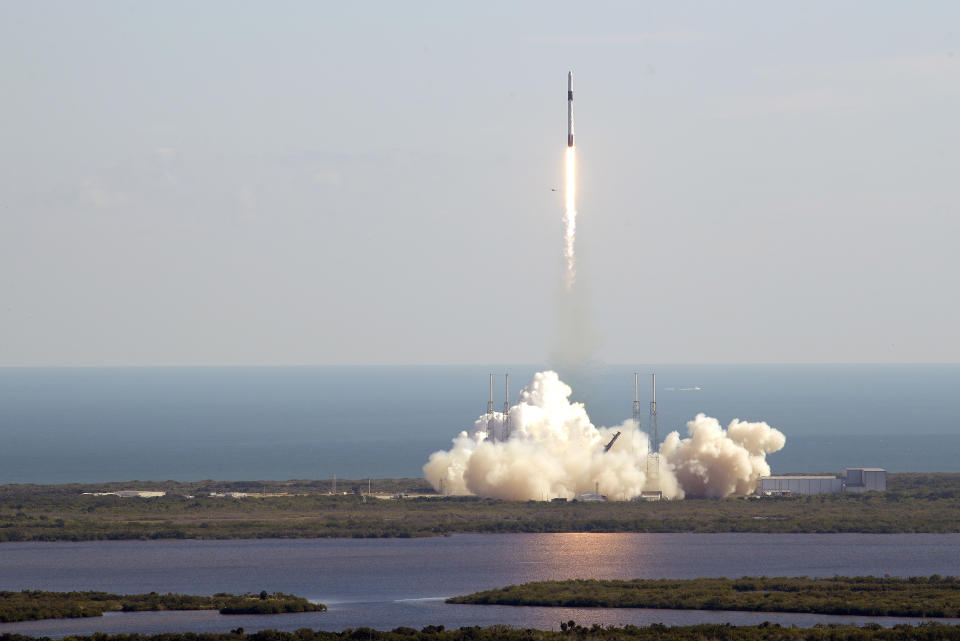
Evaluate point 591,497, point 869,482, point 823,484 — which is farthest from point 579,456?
point 869,482

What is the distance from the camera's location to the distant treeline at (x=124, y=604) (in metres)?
78.9

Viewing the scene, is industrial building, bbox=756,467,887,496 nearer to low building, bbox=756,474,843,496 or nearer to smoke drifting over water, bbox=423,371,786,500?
low building, bbox=756,474,843,496

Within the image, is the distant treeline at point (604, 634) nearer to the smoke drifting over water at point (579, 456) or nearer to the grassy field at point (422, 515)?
the grassy field at point (422, 515)

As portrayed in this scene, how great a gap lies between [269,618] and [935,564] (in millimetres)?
40195

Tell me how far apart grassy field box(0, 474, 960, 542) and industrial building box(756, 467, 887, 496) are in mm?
1868

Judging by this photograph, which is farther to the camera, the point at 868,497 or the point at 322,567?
the point at 868,497

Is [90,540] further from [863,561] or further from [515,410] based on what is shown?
[863,561]

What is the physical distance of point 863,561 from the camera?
330 ft

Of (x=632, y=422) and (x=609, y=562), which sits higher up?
(x=632, y=422)

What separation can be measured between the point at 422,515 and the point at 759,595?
4145 centimetres

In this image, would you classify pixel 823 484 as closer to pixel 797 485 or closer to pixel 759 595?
pixel 797 485

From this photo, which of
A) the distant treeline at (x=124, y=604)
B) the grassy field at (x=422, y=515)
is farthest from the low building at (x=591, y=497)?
the distant treeline at (x=124, y=604)

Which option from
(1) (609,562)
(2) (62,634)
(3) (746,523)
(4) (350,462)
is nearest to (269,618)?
(2) (62,634)

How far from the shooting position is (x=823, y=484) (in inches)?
5433
